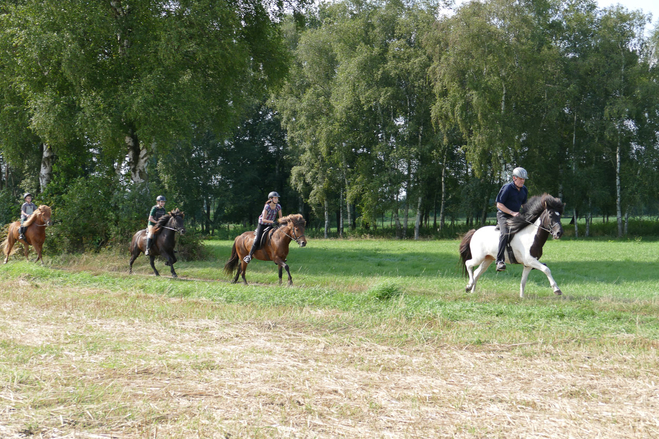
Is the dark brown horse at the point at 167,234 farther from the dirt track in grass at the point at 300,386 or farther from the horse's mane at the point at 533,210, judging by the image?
the horse's mane at the point at 533,210

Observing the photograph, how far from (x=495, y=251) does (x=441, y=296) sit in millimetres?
1671

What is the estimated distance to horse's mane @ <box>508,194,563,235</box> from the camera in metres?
10.9

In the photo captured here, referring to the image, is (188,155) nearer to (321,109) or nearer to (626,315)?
(321,109)

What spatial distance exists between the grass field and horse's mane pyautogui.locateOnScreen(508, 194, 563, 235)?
157 centimetres

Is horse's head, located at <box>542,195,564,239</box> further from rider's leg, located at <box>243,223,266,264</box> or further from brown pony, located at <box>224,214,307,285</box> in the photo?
rider's leg, located at <box>243,223,266,264</box>

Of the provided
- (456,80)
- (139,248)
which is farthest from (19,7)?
(456,80)

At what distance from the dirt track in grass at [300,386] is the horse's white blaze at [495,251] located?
181 inches

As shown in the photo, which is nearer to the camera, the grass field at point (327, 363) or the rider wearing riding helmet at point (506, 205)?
the grass field at point (327, 363)

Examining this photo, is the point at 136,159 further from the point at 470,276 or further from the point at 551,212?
the point at 551,212

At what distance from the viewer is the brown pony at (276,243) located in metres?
13.0

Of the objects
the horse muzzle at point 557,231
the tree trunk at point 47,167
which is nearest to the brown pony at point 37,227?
the tree trunk at point 47,167

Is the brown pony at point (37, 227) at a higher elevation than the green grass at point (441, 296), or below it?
higher

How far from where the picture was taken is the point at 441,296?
11367mm

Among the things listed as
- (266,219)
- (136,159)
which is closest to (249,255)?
(266,219)
